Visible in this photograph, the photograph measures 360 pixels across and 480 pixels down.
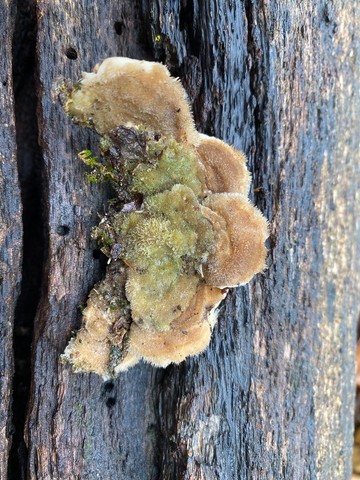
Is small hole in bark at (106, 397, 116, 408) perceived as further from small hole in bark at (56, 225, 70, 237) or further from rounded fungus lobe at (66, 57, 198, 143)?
rounded fungus lobe at (66, 57, 198, 143)

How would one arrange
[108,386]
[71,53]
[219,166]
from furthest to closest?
[108,386]
[71,53]
[219,166]

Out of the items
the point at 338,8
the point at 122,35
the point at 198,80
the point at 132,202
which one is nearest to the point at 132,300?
the point at 132,202

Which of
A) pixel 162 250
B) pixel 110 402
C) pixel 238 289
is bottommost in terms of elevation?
pixel 110 402

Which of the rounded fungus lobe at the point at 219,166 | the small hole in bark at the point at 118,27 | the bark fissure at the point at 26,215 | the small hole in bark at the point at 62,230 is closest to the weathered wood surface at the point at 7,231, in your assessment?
the bark fissure at the point at 26,215

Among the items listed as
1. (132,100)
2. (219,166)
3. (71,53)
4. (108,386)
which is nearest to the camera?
A: (132,100)

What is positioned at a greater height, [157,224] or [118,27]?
[118,27]

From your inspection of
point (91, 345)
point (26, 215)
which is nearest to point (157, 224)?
point (91, 345)

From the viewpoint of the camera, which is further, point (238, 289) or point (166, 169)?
point (238, 289)

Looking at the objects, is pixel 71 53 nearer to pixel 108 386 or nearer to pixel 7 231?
pixel 7 231

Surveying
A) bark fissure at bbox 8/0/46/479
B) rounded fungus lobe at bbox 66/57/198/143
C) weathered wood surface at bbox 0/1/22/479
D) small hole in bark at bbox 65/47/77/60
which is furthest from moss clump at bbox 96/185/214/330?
small hole in bark at bbox 65/47/77/60
